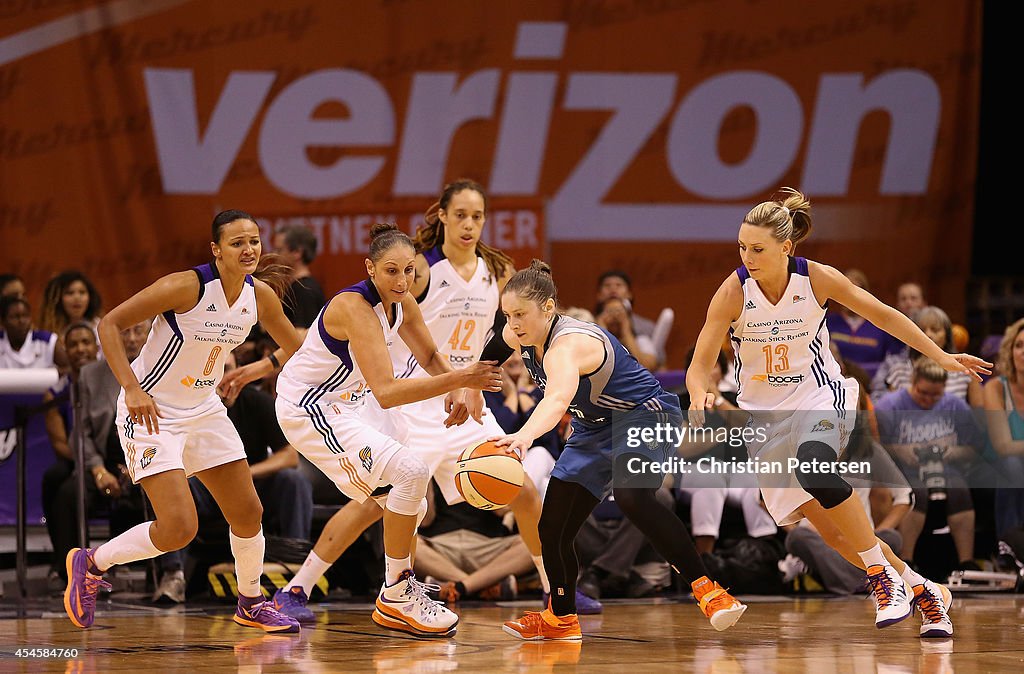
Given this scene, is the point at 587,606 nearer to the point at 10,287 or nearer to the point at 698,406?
the point at 698,406

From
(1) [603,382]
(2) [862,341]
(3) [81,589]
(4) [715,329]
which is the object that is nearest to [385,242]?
(1) [603,382]

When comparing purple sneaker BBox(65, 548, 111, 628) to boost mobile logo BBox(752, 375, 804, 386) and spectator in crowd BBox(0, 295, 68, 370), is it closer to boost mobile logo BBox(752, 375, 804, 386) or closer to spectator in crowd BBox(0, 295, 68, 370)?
spectator in crowd BBox(0, 295, 68, 370)

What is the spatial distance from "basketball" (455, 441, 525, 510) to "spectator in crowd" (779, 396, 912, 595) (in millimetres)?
3133

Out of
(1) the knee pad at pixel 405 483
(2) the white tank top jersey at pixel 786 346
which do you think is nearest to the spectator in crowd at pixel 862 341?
(2) the white tank top jersey at pixel 786 346

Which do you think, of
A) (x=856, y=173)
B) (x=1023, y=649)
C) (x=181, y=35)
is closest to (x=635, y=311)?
(x=856, y=173)

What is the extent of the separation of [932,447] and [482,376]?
407 cm

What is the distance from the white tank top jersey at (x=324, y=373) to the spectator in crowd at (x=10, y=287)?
3.53 metres

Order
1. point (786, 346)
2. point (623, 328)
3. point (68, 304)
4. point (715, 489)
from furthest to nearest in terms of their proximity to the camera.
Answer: point (623, 328), point (68, 304), point (715, 489), point (786, 346)

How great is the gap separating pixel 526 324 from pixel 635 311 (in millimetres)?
5782

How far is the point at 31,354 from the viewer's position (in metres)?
8.50

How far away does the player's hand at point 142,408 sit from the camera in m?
5.59

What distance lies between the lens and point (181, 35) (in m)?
10.8

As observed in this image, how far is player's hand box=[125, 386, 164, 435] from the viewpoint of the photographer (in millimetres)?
5594

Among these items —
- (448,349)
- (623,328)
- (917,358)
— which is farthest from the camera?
(623,328)
